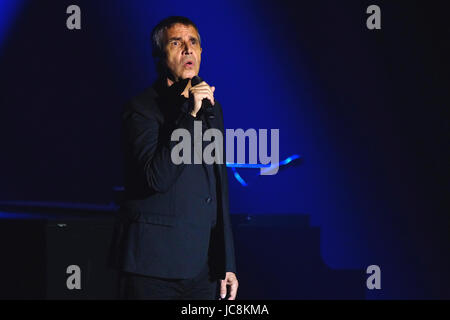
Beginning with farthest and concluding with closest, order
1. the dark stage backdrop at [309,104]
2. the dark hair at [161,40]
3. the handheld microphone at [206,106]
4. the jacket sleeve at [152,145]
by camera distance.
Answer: the dark stage backdrop at [309,104] < the dark hair at [161,40] < the handheld microphone at [206,106] < the jacket sleeve at [152,145]

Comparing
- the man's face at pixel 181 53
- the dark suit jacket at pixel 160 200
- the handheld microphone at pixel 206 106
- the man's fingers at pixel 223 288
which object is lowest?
the man's fingers at pixel 223 288

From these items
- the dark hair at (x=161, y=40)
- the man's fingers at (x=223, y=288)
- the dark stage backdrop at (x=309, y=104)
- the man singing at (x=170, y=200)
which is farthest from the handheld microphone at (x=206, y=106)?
the dark stage backdrop at (x=309, y=104)

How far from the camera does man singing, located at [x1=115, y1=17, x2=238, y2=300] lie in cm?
180

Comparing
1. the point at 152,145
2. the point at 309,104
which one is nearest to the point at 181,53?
the point at 152,145

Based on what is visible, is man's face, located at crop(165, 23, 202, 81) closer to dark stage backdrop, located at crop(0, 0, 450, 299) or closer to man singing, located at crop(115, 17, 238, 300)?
man singing, located at crop(115, 17, 238, 300)

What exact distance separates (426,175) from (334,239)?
2.51 feet

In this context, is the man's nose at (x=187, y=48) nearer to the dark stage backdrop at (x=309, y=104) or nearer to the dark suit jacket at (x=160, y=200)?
the dark suit jacket at (x=160, y=200)

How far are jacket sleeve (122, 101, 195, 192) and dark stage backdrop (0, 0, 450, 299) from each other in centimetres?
276

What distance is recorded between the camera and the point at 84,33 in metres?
4.85

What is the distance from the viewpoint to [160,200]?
183cm

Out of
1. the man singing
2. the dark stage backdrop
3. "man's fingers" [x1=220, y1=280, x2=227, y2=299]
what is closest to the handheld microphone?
the man singing

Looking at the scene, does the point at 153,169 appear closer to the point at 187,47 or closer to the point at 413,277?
the point at 187,47

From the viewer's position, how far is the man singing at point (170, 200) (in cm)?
180

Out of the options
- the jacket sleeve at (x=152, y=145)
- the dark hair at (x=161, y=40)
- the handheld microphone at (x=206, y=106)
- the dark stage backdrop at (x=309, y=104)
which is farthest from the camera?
the dark stage backdrop at (x=309, y=104)
